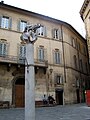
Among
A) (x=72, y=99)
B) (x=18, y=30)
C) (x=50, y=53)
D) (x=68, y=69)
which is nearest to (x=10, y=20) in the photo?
(x=18, y=30)

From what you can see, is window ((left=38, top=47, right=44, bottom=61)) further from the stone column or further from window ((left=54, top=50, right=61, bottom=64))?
the stone column

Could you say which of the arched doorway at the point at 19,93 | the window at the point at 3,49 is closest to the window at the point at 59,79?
the arched doorway at the point at 19,93

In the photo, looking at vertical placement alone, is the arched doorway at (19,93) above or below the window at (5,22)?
below

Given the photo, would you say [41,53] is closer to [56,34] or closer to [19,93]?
[56,34]

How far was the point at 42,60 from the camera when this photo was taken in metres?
24.6

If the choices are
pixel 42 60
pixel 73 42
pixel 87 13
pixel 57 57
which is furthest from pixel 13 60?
pixel 73 42

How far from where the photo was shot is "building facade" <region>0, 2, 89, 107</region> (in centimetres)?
2222

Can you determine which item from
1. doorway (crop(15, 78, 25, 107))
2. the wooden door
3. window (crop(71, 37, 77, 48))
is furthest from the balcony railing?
window (crop(71, 37, 77, 48))

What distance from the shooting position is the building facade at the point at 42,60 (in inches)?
875

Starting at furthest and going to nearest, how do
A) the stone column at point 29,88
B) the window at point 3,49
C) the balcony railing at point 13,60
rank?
the window at point 3,49
the balcony railing at point 13,60
the stone column at point 29,88

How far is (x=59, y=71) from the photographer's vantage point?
26.3 meters

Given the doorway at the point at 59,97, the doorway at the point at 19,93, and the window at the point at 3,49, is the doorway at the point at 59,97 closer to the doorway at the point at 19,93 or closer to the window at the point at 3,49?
the doorway at the point at 19,93

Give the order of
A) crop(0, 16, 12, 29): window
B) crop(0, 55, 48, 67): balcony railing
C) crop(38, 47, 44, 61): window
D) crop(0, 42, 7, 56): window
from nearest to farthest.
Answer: crop(0, 55, 48, 67): balcony railing → crop(0, 42, 7, 56): window → crop(0, 16, 12, 29): window → crop(38, 47, 44, 61): window

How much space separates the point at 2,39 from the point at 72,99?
12.9 m
